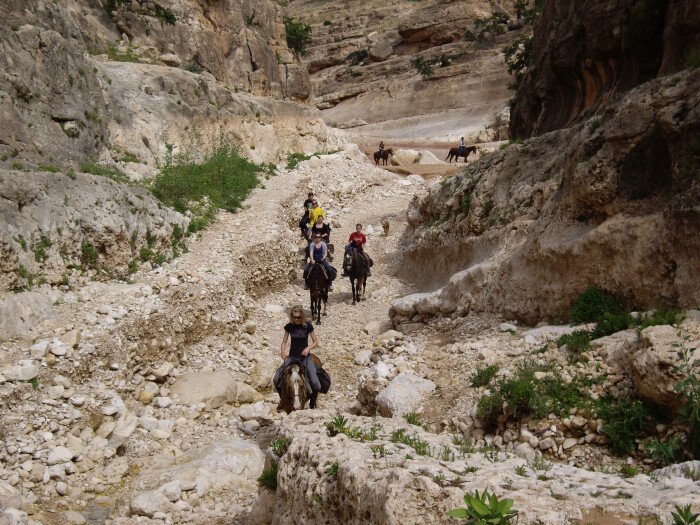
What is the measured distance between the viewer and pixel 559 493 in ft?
14.1

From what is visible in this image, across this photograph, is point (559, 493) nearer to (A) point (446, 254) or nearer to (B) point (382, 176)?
(A) point (446, 254)

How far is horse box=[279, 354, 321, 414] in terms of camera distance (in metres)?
8.26

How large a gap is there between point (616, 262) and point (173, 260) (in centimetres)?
928

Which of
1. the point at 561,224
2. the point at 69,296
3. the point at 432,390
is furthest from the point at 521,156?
the point at 69,296

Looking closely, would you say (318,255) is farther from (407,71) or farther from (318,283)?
(407,71)

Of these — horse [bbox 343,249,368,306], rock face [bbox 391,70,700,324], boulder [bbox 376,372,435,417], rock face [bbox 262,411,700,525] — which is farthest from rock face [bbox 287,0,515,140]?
rock face [bbox 262,411,700,525]

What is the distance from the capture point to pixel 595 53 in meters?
17.0

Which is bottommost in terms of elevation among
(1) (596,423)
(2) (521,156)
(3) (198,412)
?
(3) (198,412)

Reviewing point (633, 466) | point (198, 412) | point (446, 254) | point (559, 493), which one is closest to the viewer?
point (559, 493)

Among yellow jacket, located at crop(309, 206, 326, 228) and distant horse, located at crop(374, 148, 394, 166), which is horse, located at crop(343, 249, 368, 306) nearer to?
yellow jacket, located at crop(309, 206, 326, 228)

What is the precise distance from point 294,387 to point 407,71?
54.6 m

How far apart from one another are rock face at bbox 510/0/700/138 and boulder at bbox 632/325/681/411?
6.19 meters

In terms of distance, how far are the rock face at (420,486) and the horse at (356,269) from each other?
910 cm

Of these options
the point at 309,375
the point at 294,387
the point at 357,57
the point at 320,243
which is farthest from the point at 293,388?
the point at 357,57
